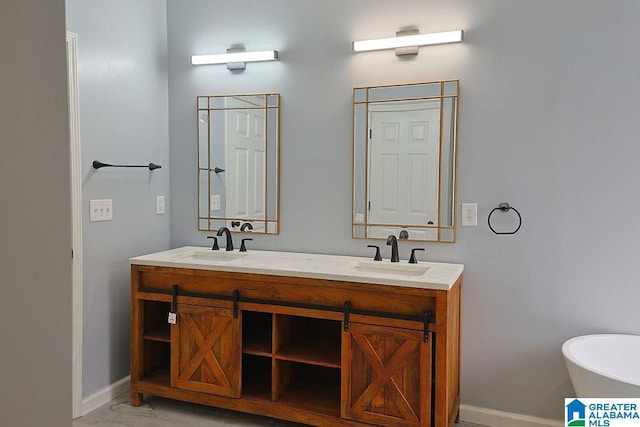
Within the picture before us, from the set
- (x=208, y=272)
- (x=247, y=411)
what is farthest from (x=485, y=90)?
(x=247, y=411)

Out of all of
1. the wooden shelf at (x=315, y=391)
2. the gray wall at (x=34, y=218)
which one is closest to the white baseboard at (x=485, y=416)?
the wooden shelf at (x=315, y=391)

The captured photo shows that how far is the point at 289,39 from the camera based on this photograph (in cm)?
302

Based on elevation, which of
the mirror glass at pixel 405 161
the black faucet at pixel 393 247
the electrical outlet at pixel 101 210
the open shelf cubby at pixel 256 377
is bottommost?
the open shelf cubby at pixel 256 377

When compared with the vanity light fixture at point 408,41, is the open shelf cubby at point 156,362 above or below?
below

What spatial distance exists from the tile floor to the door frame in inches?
5.9

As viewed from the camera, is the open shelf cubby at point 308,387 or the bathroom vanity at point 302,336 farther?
the open shelf cubby at point 308,387

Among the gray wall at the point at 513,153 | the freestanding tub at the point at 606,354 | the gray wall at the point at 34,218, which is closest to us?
the gray wall at the point at 34,218

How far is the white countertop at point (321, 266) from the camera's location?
2.29 m

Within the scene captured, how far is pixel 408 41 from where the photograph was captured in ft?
8.82

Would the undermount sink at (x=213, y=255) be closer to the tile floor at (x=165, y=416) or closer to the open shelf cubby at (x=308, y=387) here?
the open shelf cubby at (x=308, y=387)

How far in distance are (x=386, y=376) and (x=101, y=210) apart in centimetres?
186

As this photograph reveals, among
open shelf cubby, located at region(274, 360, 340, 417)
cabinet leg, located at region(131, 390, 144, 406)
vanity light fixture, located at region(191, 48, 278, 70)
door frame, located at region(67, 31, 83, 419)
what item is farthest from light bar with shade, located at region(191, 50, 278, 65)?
cabinet leg, located at region(131, 390, 144, 406)

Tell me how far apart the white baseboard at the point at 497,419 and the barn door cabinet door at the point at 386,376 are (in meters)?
0.57

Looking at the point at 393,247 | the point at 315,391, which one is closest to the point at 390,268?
the point at 393,247
